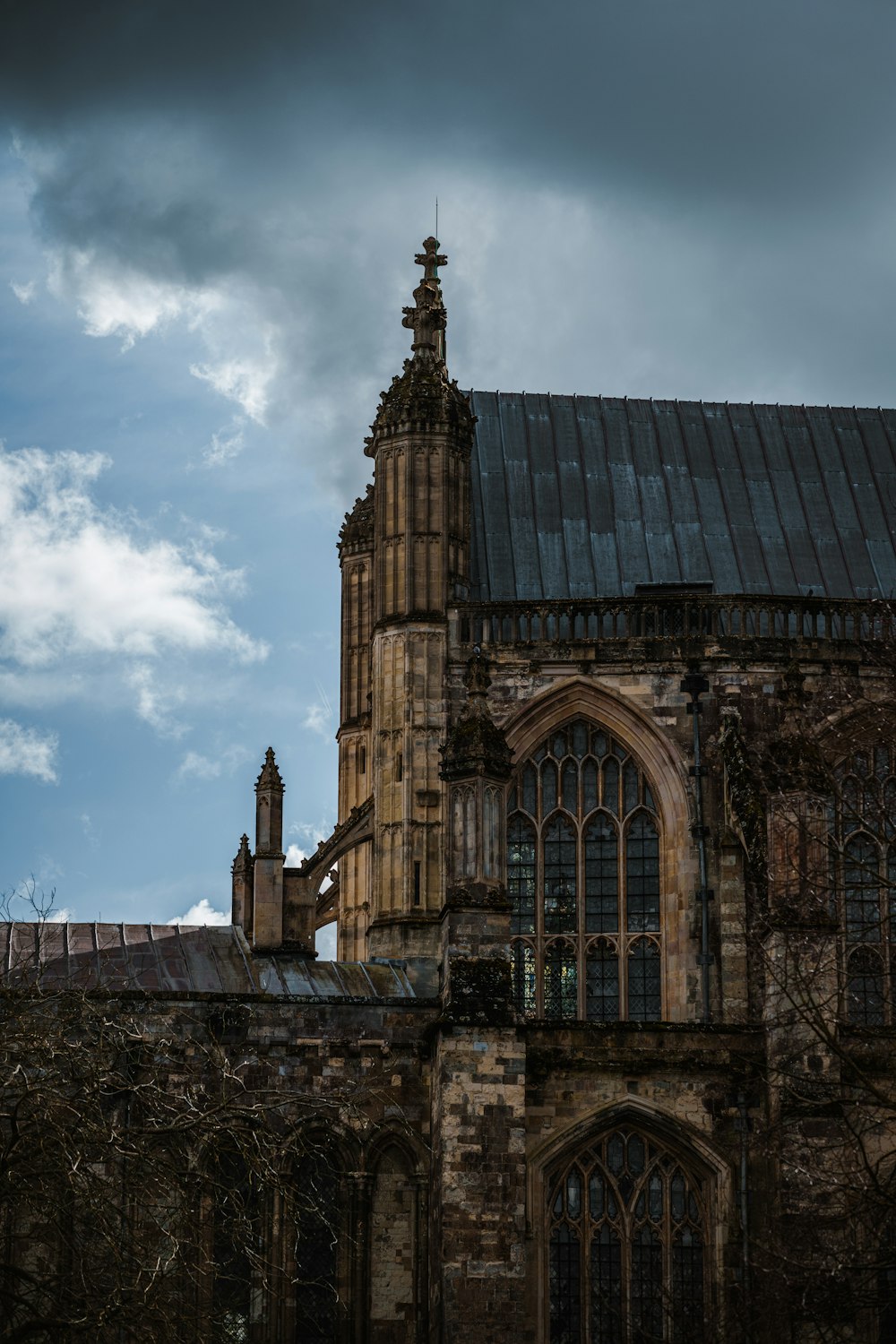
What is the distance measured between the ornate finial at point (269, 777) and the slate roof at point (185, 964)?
3107 millimetres

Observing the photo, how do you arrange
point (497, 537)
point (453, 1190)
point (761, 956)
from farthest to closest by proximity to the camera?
point (497, 537) → point (761, 956) → point (453, 1190)

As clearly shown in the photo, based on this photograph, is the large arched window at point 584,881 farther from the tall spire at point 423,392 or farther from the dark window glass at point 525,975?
the tall spire at point 423,392

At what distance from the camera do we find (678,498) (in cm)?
4416

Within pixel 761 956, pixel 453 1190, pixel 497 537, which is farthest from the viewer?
pixel 497 537

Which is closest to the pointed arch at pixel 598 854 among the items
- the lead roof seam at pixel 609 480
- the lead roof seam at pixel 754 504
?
the lead roof seam at pixel 609 480

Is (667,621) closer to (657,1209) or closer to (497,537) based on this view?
(497,537)

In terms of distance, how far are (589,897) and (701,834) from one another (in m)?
2.20

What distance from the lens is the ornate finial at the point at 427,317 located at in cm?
4275

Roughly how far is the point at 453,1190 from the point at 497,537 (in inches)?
576

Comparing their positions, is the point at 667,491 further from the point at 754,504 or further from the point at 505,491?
the point at 505,491

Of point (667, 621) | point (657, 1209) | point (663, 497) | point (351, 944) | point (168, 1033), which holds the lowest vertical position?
point (657, 1209)

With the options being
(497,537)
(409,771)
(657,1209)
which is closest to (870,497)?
(497,537)

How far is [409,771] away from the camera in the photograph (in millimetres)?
39375

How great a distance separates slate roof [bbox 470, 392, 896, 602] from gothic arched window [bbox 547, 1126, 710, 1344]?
37.4 feet
